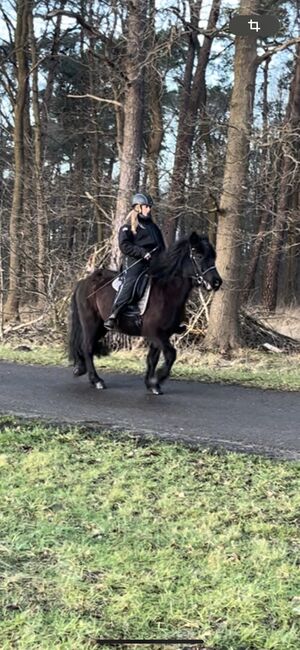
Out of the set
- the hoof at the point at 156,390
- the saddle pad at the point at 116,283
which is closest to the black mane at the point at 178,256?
the saddle pad at the point at 116,283

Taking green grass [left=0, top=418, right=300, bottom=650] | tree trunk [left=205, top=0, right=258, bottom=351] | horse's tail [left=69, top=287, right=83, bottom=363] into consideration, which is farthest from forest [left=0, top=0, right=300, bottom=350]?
green grass [left=0, top=418, right=300, bottom=650]

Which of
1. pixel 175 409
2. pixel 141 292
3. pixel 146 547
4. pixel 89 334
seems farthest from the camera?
pixel 89 334

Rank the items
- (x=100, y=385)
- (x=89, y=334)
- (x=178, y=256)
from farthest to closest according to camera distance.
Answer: (x=89, y=334), (x=100, y=385), (x=178, y=256)

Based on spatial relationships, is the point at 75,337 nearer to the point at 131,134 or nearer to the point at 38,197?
the point at 131,134

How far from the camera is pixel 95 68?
25562 mm

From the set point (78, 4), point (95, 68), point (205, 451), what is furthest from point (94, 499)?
point (95, 68)

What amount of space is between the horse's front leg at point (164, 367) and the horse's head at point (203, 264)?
2.93 feet

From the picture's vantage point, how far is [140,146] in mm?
15258

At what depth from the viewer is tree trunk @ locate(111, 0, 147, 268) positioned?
14898mm

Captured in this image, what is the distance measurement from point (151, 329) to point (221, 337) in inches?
233

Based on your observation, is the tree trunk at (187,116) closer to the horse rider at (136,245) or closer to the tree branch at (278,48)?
the tree branch at (278,48)

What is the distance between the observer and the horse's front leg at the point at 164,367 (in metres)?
8.80

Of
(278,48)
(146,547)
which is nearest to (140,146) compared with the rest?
(278,48)

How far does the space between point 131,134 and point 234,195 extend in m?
2.80
